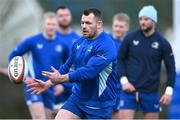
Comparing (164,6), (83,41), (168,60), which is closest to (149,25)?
(168,60)

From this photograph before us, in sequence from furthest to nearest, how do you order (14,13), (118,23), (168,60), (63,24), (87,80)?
(14,13), (63,24), (118,23), (168,60), (87,80)

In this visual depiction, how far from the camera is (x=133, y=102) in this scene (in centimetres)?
1050

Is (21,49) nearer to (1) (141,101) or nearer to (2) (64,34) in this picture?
(2) (64,34)

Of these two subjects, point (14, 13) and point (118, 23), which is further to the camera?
point (14, 13)

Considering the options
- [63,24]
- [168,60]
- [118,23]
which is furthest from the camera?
[63,24]

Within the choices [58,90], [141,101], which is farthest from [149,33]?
[58,90]

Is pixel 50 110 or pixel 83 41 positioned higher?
pixel 83 41

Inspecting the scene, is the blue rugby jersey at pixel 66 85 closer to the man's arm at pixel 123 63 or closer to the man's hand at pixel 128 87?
the man's arm at pixel 123 63

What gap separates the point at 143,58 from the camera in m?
10.4

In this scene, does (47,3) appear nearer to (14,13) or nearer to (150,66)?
(14,13)

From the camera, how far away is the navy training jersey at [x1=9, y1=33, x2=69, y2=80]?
442 inches

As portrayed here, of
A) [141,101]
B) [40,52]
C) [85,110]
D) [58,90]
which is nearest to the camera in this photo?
[85,110]

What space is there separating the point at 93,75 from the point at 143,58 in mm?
2378

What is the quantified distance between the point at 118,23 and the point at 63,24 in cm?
120
